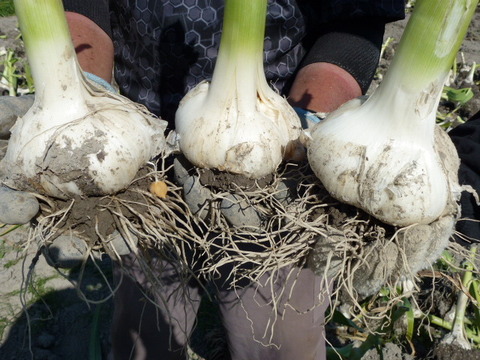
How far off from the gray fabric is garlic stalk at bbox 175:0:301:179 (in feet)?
0.83

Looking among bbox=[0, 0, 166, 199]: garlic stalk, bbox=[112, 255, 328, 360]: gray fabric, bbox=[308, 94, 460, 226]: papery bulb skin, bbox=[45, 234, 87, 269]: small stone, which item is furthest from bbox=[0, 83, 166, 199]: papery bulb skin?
bbox=[308, 94, 460, 226]: papery bulb skin

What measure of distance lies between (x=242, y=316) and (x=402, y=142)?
643 mm

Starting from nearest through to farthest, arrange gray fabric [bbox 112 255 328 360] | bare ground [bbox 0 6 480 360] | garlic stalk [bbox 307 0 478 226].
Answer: garlic stalk [bbox 307 0 478 226] → gray fabric [bbox 112 255 328 360] → bare ground [bbox 0 6 480 360]

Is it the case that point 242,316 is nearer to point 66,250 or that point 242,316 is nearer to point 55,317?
point 66,250

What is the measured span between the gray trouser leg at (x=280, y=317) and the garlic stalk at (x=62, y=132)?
0.43 m

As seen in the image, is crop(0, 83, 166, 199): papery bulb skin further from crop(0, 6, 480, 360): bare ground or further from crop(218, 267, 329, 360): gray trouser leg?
crop(0, 6, 480, 360): bare ground

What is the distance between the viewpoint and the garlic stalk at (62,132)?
0.90 meters

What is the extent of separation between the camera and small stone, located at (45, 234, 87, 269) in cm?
100

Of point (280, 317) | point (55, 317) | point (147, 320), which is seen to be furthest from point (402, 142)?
point (55, 317)

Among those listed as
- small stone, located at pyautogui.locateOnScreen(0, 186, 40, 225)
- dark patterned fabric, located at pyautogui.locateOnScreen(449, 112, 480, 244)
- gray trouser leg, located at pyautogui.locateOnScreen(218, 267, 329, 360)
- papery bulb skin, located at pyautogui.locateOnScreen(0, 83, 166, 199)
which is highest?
papery bulb skin, located at pyautogui.locateOnScreen(0, 83, 166, 199)

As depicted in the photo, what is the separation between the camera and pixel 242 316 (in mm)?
1265

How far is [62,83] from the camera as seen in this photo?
0.95 metres

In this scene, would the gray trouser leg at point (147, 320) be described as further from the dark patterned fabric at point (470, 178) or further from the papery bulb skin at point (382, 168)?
the dark patterned fabric at point (470, 178)

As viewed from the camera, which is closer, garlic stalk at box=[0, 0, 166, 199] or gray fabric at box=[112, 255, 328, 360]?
garlic stalk at box=[0, 0, 166, 199]
